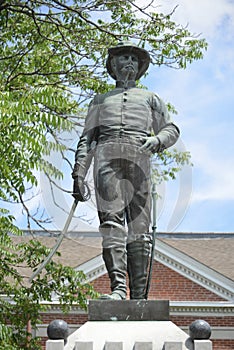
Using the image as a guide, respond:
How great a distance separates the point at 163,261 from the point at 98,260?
187cm

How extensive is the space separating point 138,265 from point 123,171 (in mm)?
822

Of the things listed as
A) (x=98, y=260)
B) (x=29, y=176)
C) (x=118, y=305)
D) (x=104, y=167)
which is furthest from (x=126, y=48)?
(x=98, y=260)

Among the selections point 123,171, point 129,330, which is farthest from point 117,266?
point 123,171

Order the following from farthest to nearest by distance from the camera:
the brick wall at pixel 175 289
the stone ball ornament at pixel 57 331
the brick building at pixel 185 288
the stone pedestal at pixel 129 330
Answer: the brick wall at pixel 175 289, the brick building at pixel 185 288, the stone ball ornament at pixel 57 331, the stone pedestal at pixel 129 330

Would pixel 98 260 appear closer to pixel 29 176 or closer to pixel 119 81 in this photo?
pixel 29 176

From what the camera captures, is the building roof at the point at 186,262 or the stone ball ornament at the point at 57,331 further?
the building roof at the point at 186,262

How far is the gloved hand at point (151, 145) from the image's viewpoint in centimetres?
595

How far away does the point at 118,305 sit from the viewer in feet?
18.2

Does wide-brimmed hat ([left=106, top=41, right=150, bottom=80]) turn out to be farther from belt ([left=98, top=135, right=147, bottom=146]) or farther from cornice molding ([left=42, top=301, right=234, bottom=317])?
cornice molding ([left=42, top=301, right=234, bottom=317])

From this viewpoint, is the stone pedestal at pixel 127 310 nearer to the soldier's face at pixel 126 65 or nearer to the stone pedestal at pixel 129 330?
the stone pedestal at pixel 129 330

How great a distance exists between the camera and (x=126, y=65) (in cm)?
627

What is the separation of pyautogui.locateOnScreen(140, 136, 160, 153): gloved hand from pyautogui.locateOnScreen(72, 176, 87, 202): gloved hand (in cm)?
60

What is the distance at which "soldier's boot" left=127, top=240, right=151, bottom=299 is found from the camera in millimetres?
5906

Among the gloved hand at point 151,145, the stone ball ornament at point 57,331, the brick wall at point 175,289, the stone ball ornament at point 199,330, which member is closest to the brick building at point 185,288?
the brick wall at point 175,289
